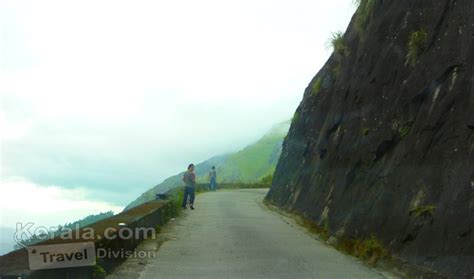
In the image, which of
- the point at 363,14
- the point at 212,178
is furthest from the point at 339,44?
the point at 212,178

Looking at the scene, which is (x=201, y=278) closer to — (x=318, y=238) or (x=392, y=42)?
(x=318, y=238)

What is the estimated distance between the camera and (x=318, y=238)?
14.8m

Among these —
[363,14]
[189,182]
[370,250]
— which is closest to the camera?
[370,250]

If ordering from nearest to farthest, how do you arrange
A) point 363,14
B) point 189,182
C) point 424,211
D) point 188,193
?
point 424,211, point 363,14, point 189,182, point 188,193

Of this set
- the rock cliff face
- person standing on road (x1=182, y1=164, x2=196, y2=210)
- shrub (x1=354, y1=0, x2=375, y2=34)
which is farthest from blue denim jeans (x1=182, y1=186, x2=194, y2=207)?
shrub (x1=354, y1=0, x2=375, y2=34)

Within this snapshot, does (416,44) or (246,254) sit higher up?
(416,44)

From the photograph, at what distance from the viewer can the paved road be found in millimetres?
9984

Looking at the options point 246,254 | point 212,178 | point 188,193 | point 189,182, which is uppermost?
point 212,178

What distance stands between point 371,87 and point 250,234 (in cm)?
491

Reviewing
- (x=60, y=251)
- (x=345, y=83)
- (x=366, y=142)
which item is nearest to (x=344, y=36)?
(x=345, y=83)

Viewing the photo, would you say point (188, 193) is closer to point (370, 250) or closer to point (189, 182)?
point (189, 182)

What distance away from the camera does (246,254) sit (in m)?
11.9

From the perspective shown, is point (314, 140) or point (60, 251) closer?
point (60, 251)

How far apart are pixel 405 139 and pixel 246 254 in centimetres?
395
